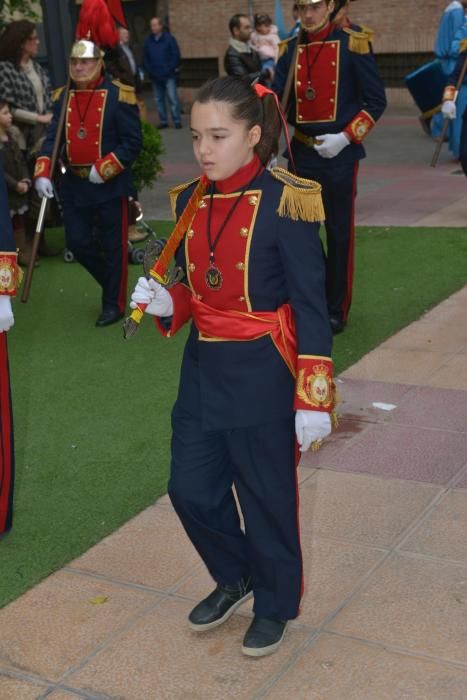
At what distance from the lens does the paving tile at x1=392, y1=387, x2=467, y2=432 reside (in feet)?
19.0

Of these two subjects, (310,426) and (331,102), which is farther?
(331,102)

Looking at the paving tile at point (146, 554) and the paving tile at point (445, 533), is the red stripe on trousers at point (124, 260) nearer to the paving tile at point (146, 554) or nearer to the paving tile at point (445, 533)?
the paving tile at point (146, 554)

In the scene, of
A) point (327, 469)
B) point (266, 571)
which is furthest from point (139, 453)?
point (266, 571)

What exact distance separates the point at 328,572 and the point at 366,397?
2032 millimetres

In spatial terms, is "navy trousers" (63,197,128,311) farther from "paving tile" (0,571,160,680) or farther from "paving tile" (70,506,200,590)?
"paving tile" (0,571,160,680)

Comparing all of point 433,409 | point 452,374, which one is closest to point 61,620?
point 433,409

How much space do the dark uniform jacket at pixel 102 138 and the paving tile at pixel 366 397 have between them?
2.26m

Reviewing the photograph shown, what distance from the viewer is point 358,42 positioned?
7.02 metres

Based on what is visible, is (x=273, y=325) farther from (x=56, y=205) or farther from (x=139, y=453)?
(x=56, y=205)

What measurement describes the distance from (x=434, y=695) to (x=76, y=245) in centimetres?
499

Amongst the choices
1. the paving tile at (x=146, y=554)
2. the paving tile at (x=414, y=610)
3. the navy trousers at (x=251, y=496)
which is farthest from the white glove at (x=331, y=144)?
the navy trousers at (x=251, y=496)

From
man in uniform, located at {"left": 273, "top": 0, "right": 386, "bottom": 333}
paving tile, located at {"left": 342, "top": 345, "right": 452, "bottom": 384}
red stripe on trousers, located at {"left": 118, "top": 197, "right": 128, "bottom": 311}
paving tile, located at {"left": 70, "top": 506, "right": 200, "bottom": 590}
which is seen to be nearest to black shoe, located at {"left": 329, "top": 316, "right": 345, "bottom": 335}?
man in uniform, located at {"left": 273, "top": 0, "right": 386, "bottom": 333}

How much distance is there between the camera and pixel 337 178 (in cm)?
721

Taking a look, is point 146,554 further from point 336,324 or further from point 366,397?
point 336,324
